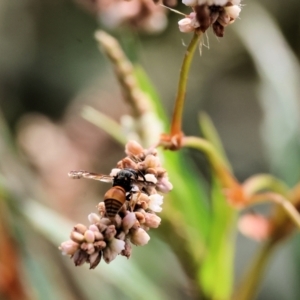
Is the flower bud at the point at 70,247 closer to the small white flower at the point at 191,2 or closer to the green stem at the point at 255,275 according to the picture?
the small white flower at the point at 191,2

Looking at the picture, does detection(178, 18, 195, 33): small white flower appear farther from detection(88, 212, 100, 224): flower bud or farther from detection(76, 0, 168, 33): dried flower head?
detection(76, 0, 168, 33): dried flower head

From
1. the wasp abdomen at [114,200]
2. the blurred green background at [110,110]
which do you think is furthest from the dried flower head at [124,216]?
the blurred green background at [110,110]

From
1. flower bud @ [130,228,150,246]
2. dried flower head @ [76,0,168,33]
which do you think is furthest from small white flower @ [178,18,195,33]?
dried flower head @ [76,0,168,33]

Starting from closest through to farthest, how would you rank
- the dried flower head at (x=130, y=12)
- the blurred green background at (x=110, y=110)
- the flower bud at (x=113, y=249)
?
the flower bud at (x=113, y=249) < the dried flower head at (x=130, y=12) < the blurred green background at (x=110, y=110)

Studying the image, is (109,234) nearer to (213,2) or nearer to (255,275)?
(213,2)

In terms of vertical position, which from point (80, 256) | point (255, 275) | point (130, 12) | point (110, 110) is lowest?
point (80, 256)

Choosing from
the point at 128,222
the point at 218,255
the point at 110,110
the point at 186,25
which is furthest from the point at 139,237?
the point at 110,110

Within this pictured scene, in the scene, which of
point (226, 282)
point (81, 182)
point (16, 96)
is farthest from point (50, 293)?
point (16, 96)

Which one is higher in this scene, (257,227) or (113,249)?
(257,227)
